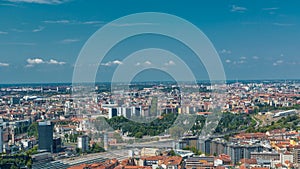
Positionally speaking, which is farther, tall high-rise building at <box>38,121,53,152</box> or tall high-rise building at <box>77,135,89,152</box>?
tall high-rise building at <box>38,121,53,152</box>

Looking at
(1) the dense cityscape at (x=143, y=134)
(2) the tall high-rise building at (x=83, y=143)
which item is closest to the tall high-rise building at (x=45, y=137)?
(1) the dense cityscape at (x=143, y=134)

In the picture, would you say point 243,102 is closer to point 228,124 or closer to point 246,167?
point 228,124

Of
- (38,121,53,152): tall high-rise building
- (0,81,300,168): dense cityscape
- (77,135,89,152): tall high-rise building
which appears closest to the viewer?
(0,81,300,168): dense cityscape

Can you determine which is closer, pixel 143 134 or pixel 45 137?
pixel 45 137

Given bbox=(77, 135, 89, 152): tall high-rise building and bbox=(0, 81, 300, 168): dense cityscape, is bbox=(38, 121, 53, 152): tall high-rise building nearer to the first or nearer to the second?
bbox=(0, 81, 300, 168): dense cityscape

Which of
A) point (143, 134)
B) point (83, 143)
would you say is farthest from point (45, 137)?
point (143, 134)

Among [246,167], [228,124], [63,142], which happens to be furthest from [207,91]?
[246,167]

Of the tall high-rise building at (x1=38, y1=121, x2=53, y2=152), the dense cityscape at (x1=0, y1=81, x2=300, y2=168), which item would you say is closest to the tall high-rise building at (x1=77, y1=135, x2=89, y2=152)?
the dense cityscape at (x1=0, y1=81, x2=300, y2=168)

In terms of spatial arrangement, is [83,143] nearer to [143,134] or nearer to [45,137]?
[45,137]
